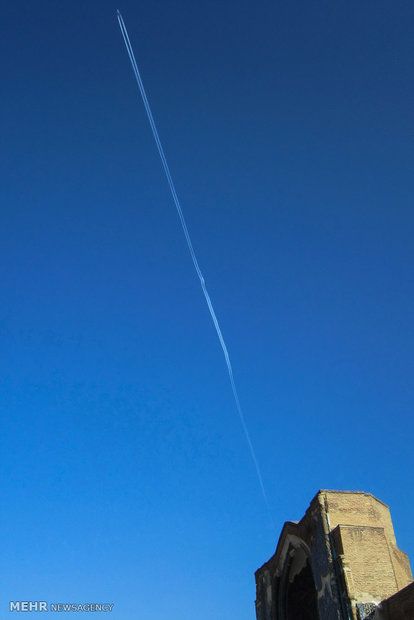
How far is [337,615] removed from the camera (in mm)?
16625

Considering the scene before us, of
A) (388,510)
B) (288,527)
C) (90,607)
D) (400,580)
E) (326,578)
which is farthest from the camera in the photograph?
(90,607)

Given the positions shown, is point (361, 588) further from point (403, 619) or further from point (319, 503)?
point (319, 503)

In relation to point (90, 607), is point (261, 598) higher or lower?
lower

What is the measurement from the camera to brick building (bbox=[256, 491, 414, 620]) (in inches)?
645

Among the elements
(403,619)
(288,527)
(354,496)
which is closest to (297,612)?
(288,527)

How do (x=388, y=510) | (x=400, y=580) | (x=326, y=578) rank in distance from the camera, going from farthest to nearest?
1. (x=388, y=510)
2. (x=400, y=580)
3. (x=326, y=578)

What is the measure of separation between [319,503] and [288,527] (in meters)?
3.52

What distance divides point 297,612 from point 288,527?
384cm

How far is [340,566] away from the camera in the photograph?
17.1 metres

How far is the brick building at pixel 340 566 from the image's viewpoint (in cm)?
1639

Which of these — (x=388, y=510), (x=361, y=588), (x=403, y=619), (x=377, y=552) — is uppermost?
(x=388, y=510)

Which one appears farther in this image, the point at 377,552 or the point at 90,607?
the point at 90,607

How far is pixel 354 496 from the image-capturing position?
19375mm

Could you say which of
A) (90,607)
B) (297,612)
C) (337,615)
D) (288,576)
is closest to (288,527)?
(288,576)
